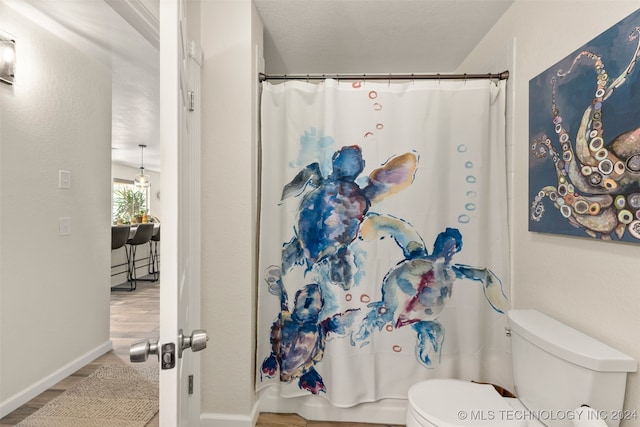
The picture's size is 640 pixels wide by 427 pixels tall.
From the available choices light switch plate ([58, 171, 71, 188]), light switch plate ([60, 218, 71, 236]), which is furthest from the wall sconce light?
light switch plate ([60, 218, 71, 236])

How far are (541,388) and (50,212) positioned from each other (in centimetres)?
296

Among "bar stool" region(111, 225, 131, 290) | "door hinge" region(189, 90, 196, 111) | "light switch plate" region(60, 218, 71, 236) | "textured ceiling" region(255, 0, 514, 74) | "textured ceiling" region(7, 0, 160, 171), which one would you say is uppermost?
"textured ceiling" region(7, 0, 160, 171)

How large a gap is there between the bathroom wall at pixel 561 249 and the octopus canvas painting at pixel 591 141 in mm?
64

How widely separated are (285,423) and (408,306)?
949 millimetres

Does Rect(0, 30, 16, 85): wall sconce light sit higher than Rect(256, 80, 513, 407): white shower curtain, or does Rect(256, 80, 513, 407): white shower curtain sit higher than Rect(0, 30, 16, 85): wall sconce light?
Rect(0, 30, 16, 85): wall sconce light

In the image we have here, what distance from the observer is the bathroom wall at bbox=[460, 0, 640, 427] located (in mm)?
1113

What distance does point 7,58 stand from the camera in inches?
75.7

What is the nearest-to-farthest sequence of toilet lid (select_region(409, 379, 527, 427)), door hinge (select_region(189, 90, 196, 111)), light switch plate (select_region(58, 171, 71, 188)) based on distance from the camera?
1. toilet lid (select_region(409, 379, 527, 427))
2. door hinge (select_region(189, 90, 196, 111))
3. light switch plate (select_region(58, 171, 71, 188))

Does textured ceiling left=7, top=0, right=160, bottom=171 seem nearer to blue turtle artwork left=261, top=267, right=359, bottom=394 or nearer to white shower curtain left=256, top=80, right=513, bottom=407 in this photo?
white shower curtain left=256, top=80, right=513, bottom=407

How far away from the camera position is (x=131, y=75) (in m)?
3.04

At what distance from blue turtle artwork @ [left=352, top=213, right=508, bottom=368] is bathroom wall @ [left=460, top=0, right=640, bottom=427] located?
0.29 m

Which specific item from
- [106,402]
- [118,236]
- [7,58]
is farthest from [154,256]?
[7,58]

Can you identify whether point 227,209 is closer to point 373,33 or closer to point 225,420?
point 225,420

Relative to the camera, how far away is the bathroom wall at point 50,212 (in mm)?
1979
